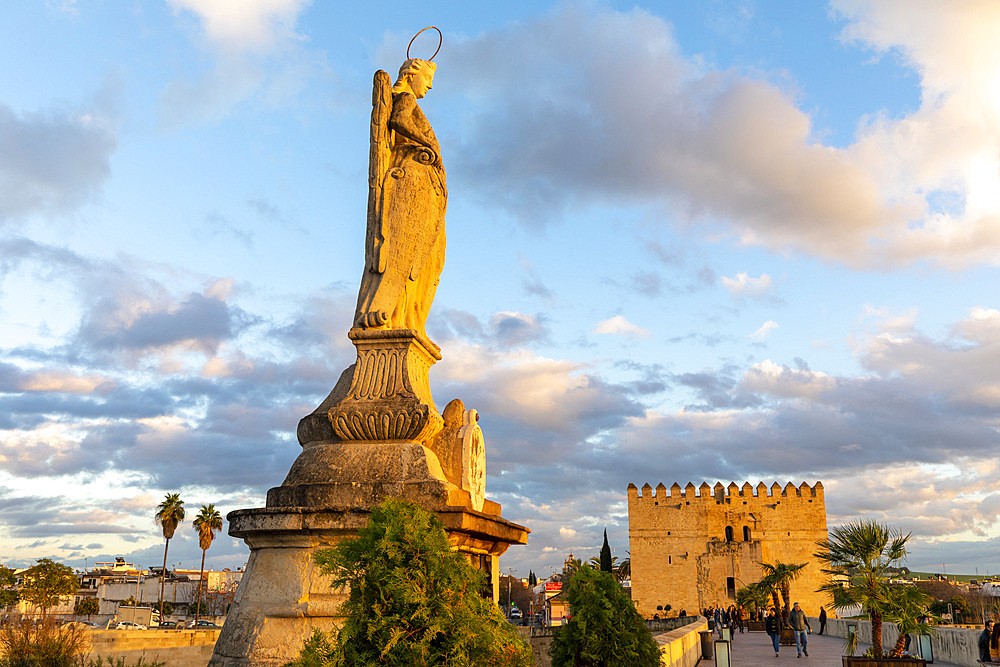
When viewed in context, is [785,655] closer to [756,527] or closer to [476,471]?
[476,471]

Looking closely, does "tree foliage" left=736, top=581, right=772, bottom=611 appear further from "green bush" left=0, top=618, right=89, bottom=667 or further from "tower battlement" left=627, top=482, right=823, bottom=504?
"green bush" left=0, top=618, right=89, bottom=667

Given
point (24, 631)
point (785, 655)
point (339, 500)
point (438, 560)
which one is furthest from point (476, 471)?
point (785, 655)

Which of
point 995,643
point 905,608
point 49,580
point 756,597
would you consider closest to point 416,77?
point 905,608

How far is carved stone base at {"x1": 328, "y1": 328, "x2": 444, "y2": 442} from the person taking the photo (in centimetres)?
536

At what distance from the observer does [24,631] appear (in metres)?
8.25

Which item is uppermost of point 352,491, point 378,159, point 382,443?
point 378,159

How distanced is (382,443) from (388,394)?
41 cm

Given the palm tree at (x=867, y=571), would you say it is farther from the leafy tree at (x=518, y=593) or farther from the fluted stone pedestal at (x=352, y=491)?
the leafy tree at (x=518, y=593)

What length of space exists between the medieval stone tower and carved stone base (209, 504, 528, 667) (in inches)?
2068

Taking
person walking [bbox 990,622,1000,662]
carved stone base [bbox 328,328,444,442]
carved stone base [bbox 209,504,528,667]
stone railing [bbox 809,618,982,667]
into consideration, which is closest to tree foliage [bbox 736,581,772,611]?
stone railing [bbox 809,618,982,667]

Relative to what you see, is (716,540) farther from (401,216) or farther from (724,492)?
(401,216)

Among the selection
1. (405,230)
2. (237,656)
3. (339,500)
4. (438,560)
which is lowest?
(237,656)

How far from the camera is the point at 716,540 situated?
54.0 m

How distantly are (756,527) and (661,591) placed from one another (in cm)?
837
